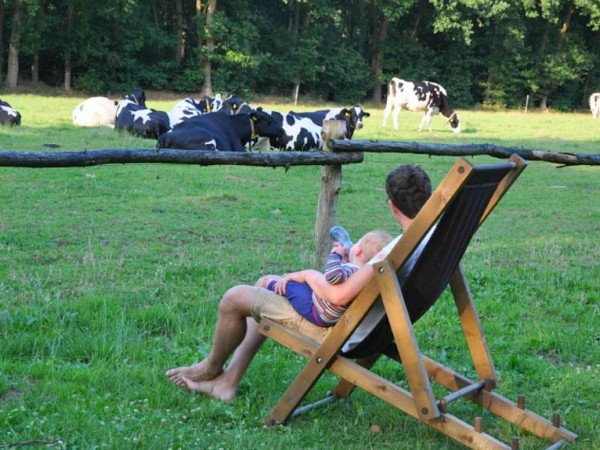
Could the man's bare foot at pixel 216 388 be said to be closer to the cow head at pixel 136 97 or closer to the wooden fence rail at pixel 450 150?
the wooden fence rail at pixel 450 150

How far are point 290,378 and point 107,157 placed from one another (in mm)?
1725

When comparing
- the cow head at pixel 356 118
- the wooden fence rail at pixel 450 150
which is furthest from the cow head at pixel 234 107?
the wooden fence rail at pixel 450 150

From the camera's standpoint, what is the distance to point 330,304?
3.77m

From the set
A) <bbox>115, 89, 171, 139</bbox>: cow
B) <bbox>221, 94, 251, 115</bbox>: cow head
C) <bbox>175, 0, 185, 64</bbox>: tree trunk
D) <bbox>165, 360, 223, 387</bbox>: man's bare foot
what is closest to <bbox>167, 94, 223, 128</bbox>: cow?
<bbox>115, 89, 171, 139</bbox>: cow

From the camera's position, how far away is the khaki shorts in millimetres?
3861

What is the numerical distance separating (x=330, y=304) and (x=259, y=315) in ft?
1.18

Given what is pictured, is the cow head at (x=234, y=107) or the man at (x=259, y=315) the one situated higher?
the cow head at (x=234, y=107)

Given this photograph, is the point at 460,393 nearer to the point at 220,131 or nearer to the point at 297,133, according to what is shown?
the point at 220,131

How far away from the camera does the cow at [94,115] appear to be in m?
20.5

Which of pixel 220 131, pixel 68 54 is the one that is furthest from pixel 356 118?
pixel 68 54

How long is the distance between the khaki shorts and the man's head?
69 cm

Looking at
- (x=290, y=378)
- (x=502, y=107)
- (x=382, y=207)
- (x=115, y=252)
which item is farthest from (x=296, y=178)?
(x=502, y=107)

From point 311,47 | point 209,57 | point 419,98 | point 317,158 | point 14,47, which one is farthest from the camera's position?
point 311,47

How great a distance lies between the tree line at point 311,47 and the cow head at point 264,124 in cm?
2148
